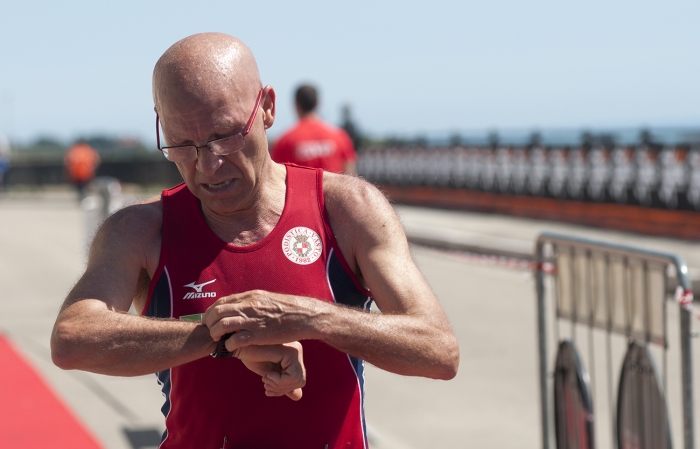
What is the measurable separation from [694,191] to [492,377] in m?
8.47

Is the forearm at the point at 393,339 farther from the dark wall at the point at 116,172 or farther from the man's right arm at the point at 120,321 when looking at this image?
the dark wall at the point at 116,172

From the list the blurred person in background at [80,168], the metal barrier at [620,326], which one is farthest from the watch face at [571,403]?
the blurred person in background at [80,168]

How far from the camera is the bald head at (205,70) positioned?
7.10 ft

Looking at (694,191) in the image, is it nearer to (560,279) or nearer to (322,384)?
(560,279)

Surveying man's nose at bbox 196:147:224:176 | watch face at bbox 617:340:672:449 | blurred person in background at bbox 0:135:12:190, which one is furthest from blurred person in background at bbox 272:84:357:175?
blurred person in background at bbox 0:135:12:190

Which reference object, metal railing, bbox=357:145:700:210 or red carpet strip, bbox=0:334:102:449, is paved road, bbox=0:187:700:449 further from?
metal railing, bbox=357:145:700:210

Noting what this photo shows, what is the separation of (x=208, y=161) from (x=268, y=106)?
0.24m

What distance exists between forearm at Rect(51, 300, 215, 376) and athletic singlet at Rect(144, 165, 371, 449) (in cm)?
16

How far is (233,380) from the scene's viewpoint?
2285 millimetres

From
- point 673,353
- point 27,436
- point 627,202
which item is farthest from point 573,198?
point 27,436

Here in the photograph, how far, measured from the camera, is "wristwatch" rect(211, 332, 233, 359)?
6.86 feet

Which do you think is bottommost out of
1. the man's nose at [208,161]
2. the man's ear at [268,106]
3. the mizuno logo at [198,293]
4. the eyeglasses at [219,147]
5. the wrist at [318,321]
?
the wrist at [318,321]

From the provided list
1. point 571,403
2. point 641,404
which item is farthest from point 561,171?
point 641,404

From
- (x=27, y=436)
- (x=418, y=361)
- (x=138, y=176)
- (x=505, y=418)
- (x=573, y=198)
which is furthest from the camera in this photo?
(x=138, y=176)
